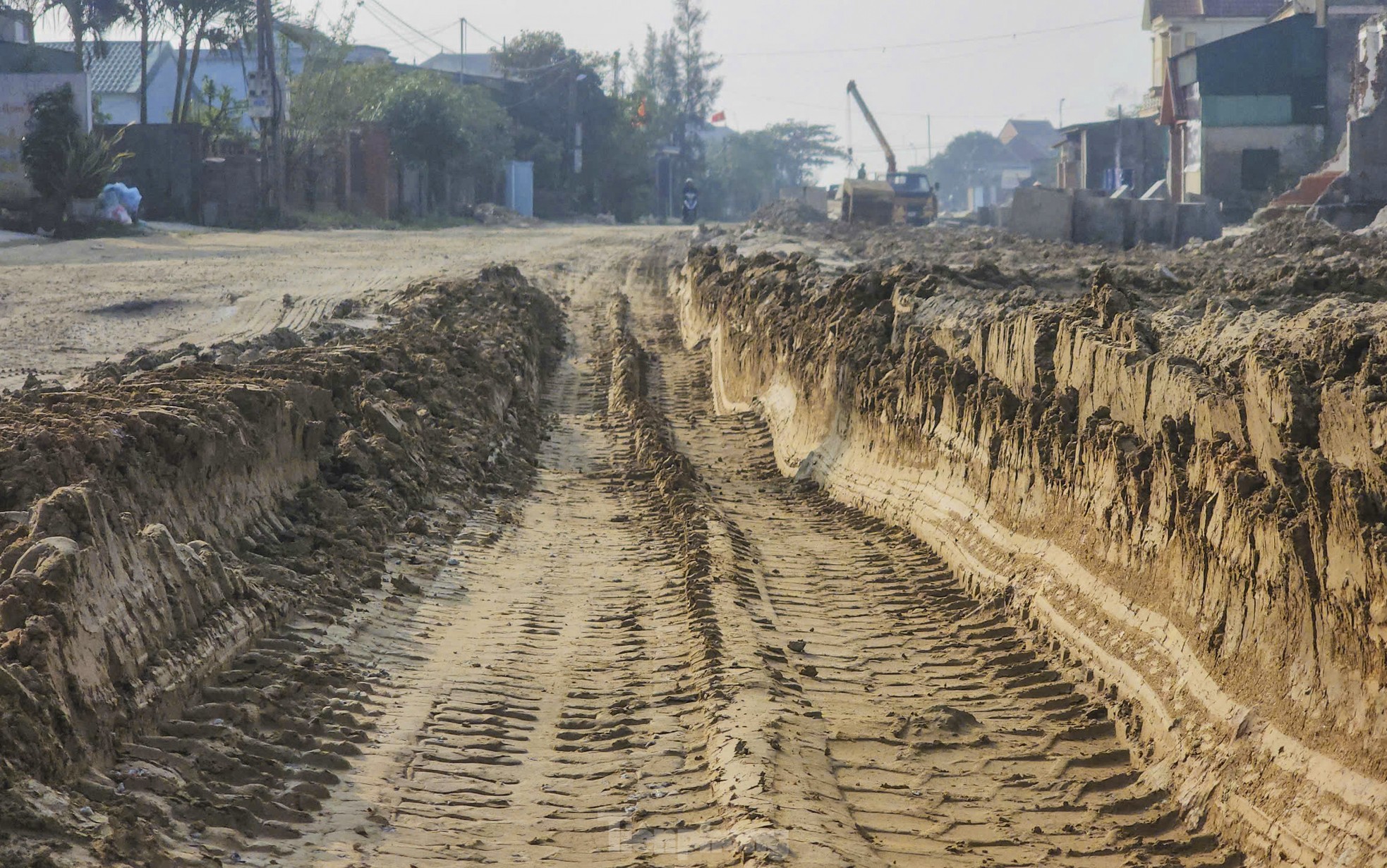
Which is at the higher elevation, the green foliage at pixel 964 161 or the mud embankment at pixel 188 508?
the green foliage at pixel 964 161

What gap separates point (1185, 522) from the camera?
212 inches

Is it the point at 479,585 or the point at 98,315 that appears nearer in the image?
the point at 479,585

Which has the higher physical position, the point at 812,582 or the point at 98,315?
the point at 98,315

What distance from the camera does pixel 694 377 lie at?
1600cm

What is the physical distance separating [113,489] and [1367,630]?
16.1 ft

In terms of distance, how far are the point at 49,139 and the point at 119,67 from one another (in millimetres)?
30553

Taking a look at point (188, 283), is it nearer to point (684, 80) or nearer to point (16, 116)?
point (16, 116)

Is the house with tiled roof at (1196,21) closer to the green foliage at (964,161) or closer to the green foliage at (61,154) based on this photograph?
the green foliage at (61,154)

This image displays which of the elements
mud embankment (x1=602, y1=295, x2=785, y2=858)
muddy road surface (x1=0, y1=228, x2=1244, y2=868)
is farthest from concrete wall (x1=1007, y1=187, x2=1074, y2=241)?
muddy road surface (x1=0, y1=228, x2=1244, y2=868)

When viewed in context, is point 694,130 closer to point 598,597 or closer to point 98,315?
point 98,315

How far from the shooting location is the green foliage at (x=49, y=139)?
2622 cm

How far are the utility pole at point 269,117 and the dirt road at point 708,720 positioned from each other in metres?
28.5

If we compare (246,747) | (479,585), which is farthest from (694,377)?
(246,747)

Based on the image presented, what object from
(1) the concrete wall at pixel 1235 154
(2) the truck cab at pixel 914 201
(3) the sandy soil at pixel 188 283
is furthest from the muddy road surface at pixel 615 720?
(2) the truck cab at pixel 914 201
